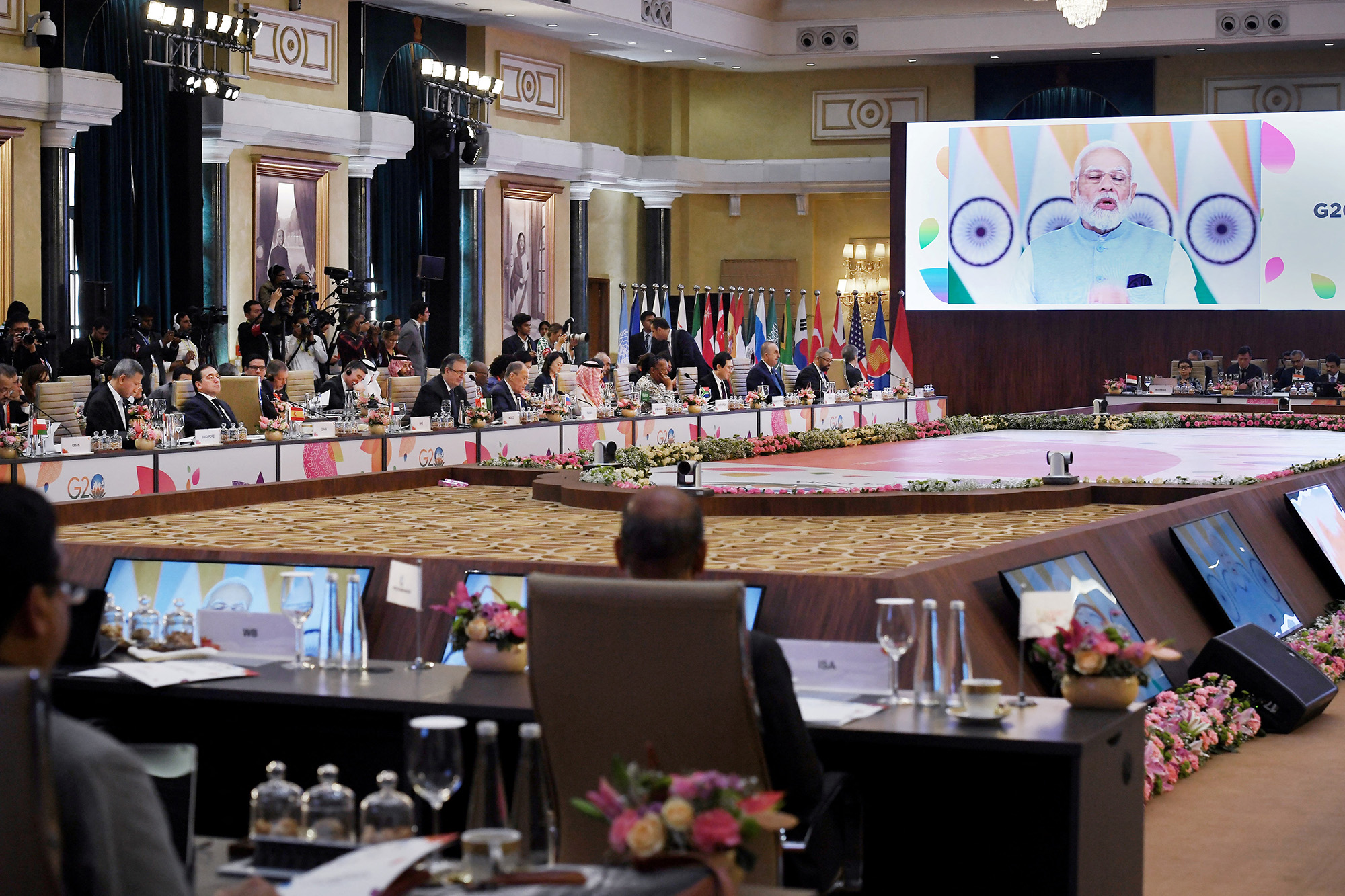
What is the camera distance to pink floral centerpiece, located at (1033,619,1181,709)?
311 cm

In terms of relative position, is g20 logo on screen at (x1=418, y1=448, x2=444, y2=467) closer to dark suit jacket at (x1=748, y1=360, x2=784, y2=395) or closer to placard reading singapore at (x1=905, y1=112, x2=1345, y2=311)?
dark suit jacket at (x1=748, y1=360, x2=784, y2=395)

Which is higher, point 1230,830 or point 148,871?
point 148,871

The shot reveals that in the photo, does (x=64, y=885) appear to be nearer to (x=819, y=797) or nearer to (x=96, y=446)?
(x=819, y=797)

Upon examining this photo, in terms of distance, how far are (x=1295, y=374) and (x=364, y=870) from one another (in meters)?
15.3

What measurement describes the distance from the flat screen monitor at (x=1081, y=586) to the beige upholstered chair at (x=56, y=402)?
18.2ft

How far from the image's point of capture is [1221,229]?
17750mm

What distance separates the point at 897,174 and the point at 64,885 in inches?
696

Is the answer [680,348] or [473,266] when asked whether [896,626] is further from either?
[473,266]

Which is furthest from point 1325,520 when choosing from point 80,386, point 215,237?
point 215,237

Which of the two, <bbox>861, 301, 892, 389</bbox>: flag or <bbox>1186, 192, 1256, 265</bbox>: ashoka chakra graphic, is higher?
<bbox>1186, 192, 1256, 265</bbox>: ashoka chakra graphic

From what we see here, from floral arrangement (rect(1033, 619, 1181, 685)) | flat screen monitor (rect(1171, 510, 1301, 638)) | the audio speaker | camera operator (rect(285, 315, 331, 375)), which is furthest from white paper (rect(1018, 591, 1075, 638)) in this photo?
camera operator (rect(285, 315, 331, 375))

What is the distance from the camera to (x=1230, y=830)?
4211mm

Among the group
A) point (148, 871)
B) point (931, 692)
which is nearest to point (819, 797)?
point (931, 692)

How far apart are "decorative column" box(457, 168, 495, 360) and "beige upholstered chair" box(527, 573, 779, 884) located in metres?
15.2
